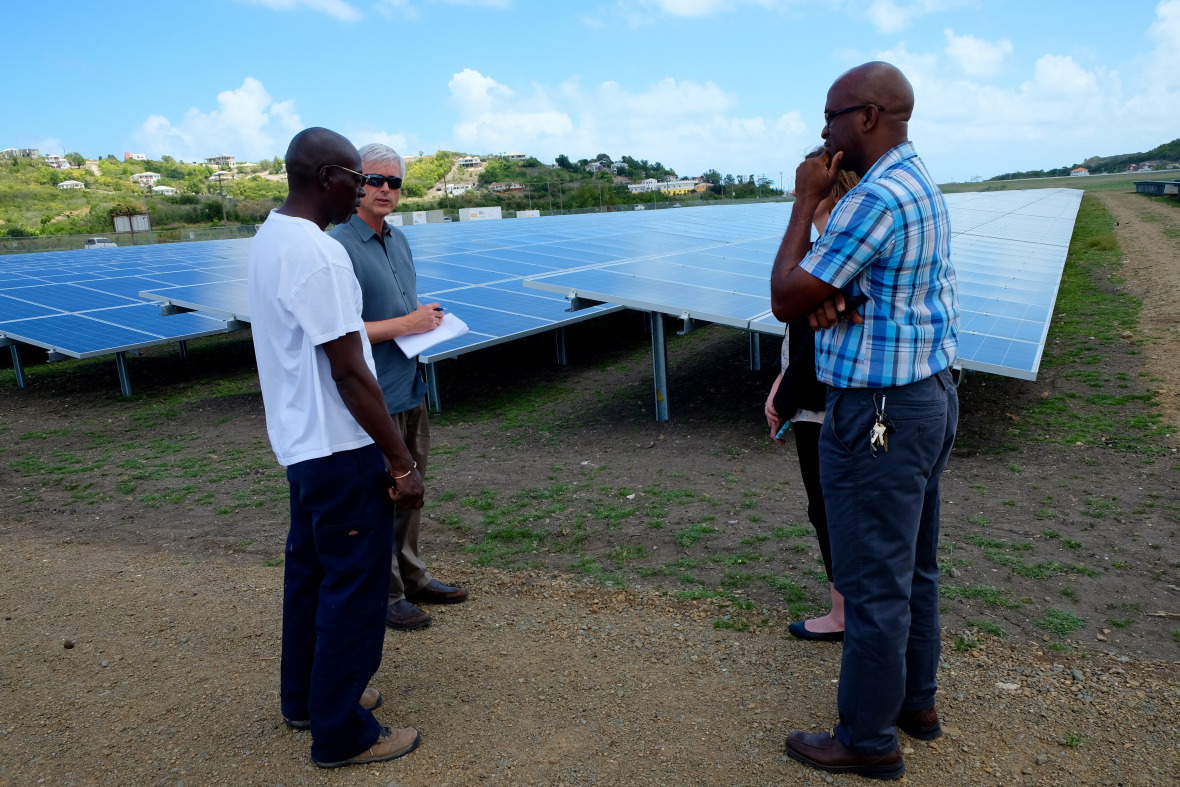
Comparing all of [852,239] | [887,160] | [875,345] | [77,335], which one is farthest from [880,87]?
[77,335]

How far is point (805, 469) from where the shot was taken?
3430 millimetres

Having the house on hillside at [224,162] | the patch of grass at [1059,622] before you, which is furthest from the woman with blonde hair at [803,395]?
the house on hillside at [224,162]

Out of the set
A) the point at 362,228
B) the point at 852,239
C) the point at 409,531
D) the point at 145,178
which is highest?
the point at 145,178

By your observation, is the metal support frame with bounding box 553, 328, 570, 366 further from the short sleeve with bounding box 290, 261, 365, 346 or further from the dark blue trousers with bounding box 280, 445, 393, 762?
the short sleeve with bounding box 290, 261, 365, 346

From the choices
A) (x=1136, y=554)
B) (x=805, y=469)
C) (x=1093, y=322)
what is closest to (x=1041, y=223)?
(x=1093, y=322)

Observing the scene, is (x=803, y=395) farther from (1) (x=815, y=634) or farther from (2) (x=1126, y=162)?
(2) (x=1126, y=162)

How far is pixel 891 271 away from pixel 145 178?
117 m

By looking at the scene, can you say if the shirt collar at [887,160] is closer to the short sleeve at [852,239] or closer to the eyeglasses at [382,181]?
the short sleeve at [852,239]

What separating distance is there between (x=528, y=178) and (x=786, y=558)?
330 ft

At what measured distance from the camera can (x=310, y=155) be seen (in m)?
2.62

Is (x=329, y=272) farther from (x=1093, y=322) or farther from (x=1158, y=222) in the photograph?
(x=1158, y=222)

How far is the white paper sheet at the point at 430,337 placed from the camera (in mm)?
3474

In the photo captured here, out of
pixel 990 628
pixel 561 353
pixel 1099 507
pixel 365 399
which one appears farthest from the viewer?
pixel 561 353

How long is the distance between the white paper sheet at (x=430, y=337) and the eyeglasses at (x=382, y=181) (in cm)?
63
